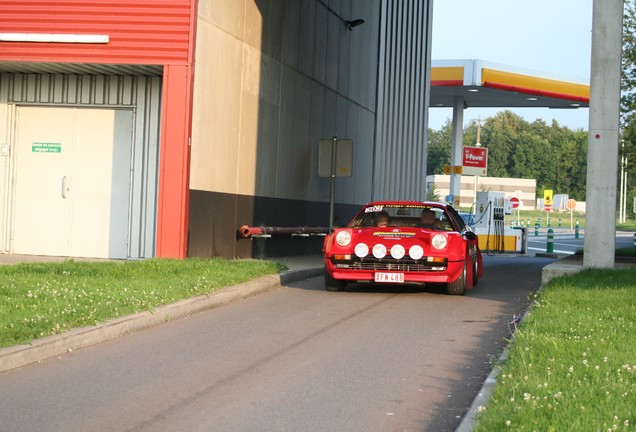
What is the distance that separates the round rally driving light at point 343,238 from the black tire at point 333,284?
625 millimetres

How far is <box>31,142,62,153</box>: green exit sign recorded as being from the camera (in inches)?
712

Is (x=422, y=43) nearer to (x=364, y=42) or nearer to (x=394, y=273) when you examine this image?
(x=364, y=42)

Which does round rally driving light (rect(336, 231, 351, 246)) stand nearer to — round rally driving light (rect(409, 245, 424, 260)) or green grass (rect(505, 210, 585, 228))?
round rally driving light (rect(409, 245, 424, 260))

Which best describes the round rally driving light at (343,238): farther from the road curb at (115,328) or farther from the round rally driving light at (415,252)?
the road curb at (115,328)

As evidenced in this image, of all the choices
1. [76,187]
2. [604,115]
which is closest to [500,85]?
[604,115]

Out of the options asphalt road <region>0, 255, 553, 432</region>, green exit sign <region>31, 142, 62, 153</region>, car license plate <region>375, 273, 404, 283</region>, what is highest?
green exit sign <region>31, 142, 62, 153</region>

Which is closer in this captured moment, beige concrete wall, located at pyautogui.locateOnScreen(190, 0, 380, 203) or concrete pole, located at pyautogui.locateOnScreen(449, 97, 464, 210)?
beige concrete wall, located at pyautogui.locateOnScreen(190, 0, 380, 203)

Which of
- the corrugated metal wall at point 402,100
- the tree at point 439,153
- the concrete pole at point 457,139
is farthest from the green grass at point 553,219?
the corrugated metal wall at point 402,100

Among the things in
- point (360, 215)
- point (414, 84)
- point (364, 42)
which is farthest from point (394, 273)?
point (414, 84)

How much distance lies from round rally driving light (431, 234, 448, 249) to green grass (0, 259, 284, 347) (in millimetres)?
2792

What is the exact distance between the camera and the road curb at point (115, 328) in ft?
25.5

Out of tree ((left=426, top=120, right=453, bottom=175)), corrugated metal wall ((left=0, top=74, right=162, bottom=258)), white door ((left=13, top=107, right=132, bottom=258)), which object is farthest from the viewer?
tree ((left=426, top=120, right=453, bottom=175))

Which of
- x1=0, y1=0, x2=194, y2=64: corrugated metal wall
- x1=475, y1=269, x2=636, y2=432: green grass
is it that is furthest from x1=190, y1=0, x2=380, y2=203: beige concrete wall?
x1=475, y1=269, x2=636, y2=432: green grass

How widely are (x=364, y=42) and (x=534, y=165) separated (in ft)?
336
